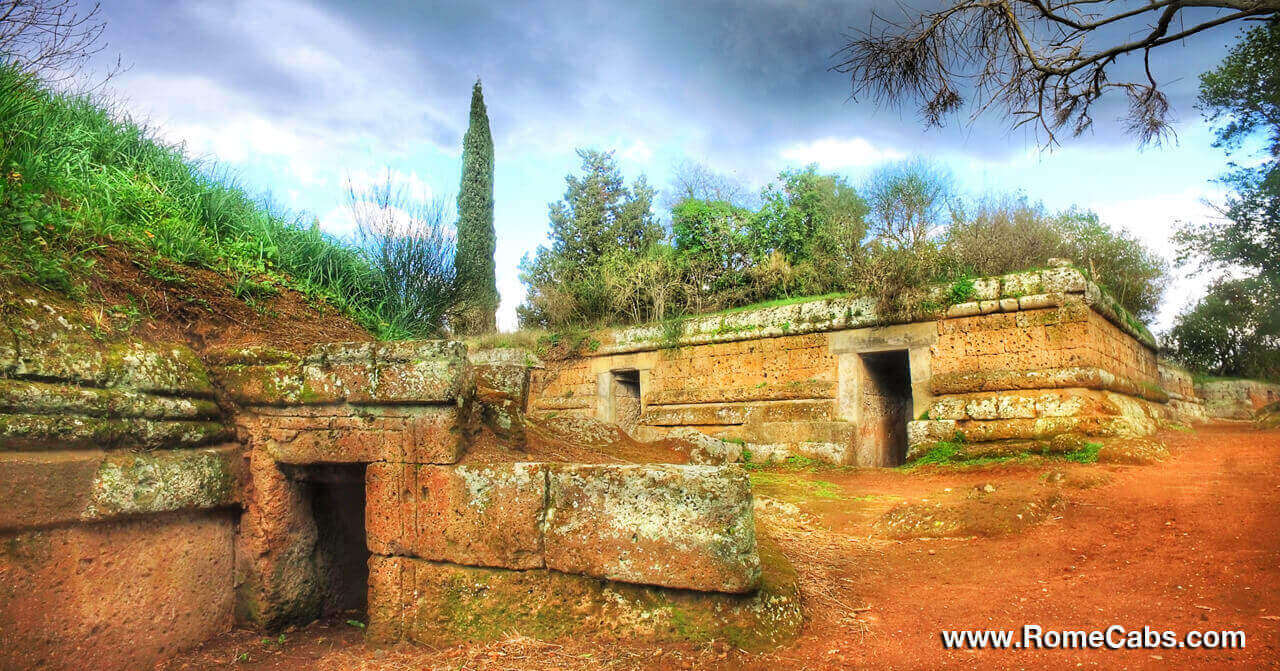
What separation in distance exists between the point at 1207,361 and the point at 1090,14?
76.0 feet

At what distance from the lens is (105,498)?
9.47 feet

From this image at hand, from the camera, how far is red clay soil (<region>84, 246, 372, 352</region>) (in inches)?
135

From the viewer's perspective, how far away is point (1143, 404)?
381 inches

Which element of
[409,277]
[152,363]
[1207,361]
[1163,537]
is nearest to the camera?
[152,363]

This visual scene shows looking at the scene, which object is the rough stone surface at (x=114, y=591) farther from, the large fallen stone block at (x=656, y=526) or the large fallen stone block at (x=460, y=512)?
the large fallen stone block at (x=656, y=526)

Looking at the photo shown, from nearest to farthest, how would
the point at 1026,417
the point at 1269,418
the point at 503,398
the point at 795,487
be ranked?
the point at 503,398 → the point at 795,487 → the point at 1026,417 → the point at 1269,418

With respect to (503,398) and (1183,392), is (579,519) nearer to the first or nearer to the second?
(503,398)

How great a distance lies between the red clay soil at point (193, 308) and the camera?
342 cm

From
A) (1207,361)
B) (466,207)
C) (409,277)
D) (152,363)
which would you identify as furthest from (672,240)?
(1207,361)

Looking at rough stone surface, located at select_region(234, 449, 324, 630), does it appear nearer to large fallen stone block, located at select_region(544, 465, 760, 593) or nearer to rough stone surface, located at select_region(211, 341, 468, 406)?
rough stone surface, located at select_region(211, 341, 468, 406)

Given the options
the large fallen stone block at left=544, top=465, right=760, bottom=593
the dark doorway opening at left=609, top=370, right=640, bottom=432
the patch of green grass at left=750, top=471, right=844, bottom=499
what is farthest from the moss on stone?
the dark doorway opening at left=609, top=370, right=640, bottom=432

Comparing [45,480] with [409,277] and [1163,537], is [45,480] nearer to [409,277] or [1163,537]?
[409,277]

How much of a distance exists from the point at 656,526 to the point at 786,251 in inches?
412

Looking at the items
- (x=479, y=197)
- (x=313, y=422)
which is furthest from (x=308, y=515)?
(x=479, y=197)
